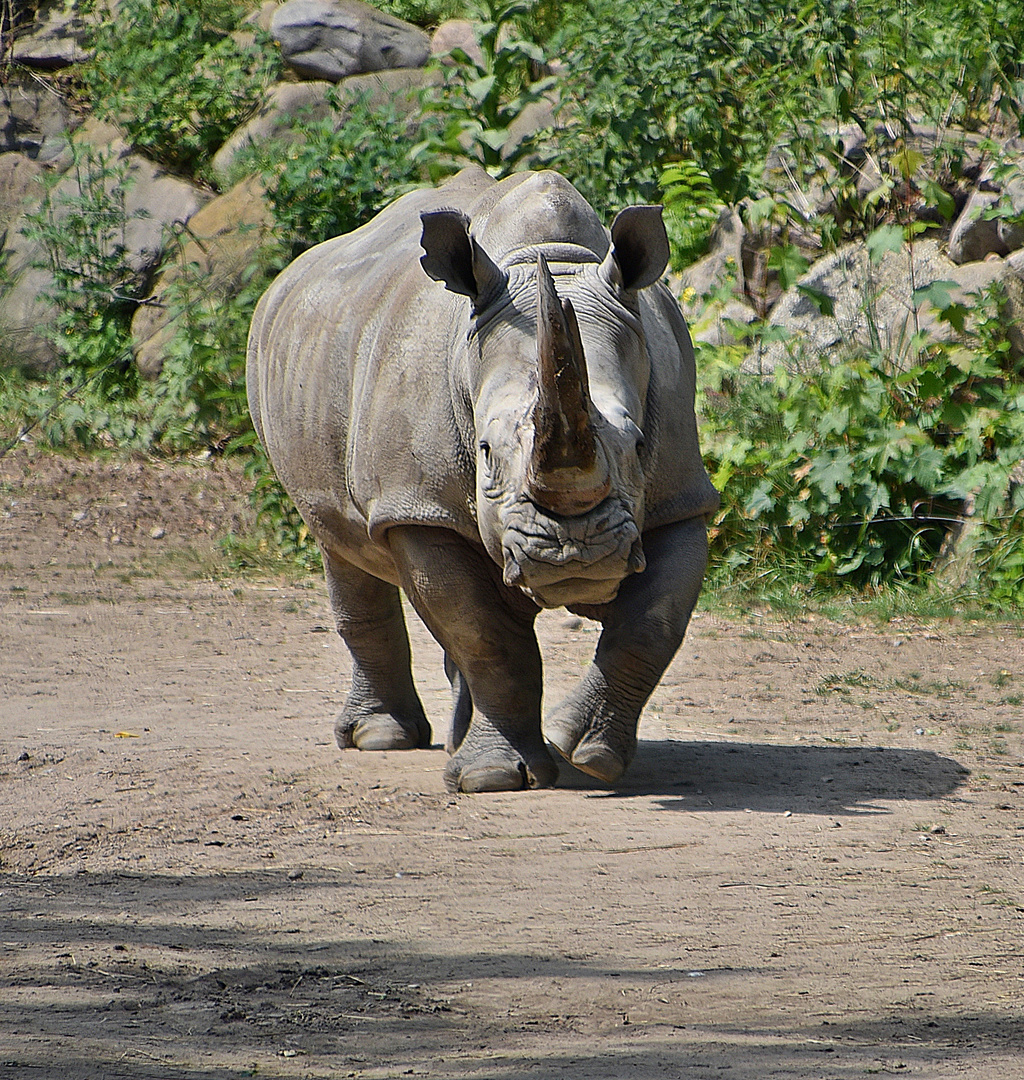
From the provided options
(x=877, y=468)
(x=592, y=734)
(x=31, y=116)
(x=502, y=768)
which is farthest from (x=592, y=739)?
(x=31, y=116)

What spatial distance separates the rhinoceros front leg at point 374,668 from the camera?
5.71 meters

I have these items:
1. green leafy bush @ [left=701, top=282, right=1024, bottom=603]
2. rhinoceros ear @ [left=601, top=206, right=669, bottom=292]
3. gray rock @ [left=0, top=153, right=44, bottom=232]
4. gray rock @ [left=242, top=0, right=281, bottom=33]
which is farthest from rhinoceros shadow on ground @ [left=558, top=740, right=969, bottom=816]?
gray rock @ [left=0, top=153, right=44, bottom=232]

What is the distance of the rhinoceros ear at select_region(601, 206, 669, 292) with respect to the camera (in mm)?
4188

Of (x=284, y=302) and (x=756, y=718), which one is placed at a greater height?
(x=284, y=302)

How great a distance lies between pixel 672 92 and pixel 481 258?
20.3 feet

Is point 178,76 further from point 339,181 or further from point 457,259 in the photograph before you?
point 457,259

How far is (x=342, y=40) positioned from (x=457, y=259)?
10058mm

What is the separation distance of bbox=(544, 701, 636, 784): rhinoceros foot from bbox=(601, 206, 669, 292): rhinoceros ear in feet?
4.00

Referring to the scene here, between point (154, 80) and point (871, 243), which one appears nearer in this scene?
point (871, 243)

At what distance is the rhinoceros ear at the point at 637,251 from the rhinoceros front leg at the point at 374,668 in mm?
1907

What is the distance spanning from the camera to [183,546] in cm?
998

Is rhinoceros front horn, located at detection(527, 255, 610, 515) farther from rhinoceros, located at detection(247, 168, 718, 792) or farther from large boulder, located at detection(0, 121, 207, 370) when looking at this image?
large boulder, located at detection(0, 121, 207, 370)

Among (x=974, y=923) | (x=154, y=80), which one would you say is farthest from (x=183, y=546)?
(x=974, y=923)

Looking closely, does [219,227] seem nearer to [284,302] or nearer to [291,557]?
[291,557]
